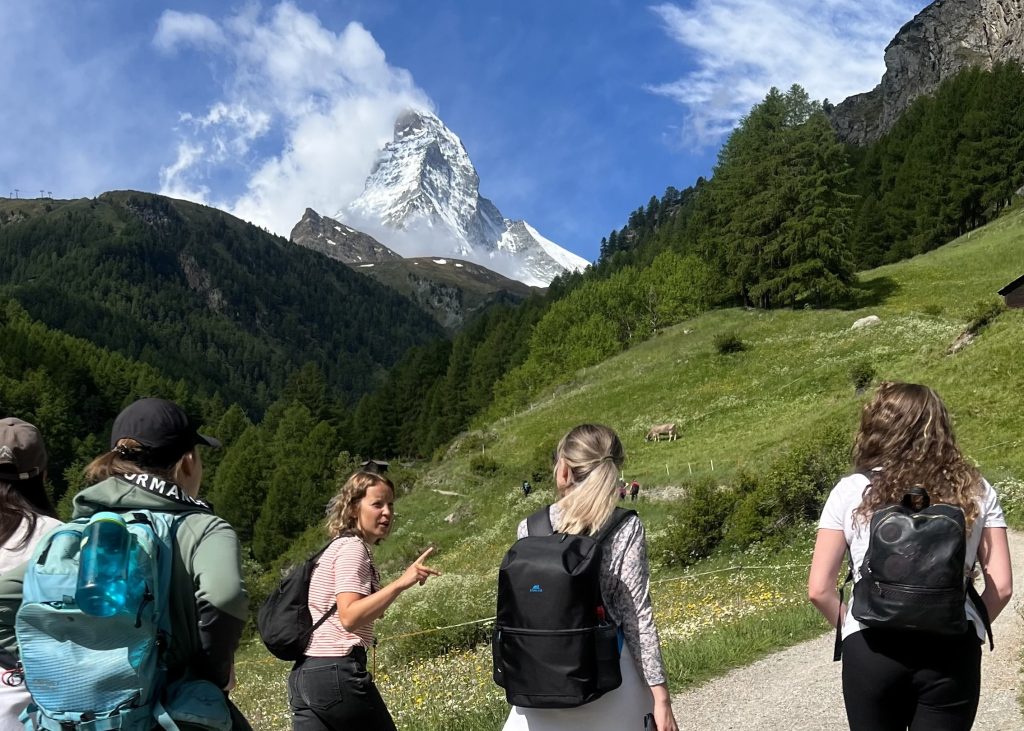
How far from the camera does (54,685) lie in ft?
10.0

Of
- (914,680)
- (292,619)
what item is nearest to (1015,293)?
(914,680)

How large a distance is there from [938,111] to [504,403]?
58.6 m

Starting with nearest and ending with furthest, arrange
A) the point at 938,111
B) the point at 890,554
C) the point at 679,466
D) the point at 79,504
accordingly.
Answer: the point at 79,504, the point at 890,554, the point at 679,466, the point at 938,111

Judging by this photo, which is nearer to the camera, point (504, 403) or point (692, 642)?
point (692, 642)

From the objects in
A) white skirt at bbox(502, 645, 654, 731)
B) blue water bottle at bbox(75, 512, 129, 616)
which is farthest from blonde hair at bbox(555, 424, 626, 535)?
blue water bottle at bbox(75, 512, 129, 616)

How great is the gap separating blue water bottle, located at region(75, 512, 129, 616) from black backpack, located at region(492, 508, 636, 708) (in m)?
1.71

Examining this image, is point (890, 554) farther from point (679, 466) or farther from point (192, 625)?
point (679, 466)

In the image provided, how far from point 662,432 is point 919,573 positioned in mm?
35816

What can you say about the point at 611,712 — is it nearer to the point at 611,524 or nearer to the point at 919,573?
the point at 611,524

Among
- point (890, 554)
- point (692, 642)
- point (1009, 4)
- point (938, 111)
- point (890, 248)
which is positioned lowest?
point (692, 642)

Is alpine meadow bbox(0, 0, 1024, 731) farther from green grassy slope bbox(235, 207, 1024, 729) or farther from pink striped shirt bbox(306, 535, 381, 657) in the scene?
pink striped shirt bbox(306, 535, 381, 657)

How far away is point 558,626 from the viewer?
3.93 metres

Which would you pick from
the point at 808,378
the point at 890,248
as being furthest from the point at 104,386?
the point at 808,378

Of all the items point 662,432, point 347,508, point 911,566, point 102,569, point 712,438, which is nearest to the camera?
point 102,569
